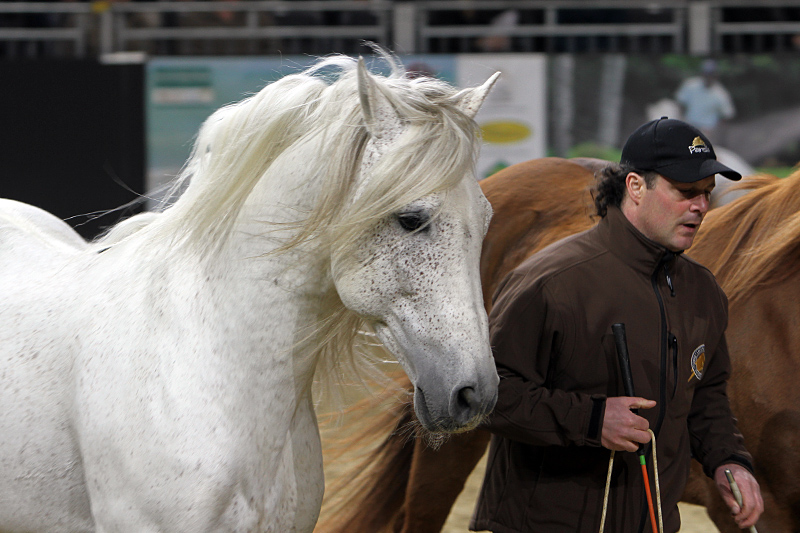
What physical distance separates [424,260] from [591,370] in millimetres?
623

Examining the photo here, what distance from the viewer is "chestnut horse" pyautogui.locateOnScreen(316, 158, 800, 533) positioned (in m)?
2.46

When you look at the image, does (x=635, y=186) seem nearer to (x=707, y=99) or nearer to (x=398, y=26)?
(x=707, y=99)

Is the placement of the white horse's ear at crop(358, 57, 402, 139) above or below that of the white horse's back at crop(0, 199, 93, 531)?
above

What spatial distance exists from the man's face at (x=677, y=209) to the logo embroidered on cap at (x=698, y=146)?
0.07 meters

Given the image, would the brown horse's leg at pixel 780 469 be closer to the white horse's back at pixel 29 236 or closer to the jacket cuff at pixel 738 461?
the jacket cuff at pixel 738 461

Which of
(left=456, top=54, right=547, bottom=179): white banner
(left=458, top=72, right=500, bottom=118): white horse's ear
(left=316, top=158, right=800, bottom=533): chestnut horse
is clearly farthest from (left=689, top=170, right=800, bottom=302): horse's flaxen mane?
(left=456, top=54, right=547, bottom=179): white banner

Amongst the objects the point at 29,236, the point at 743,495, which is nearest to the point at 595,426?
the point at 743,495

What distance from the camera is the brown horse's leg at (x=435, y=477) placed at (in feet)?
9.48

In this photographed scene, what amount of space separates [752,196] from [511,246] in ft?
2.75

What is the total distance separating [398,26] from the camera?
24.3 ft

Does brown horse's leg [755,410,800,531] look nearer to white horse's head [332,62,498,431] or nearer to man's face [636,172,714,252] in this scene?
man's face [636,172,714,252]

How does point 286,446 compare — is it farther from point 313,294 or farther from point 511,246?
point 511,246

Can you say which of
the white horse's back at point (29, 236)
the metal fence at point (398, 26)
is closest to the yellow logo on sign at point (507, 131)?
the metal fence at point (398, 26)

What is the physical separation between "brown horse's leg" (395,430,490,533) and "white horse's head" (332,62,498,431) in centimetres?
137
